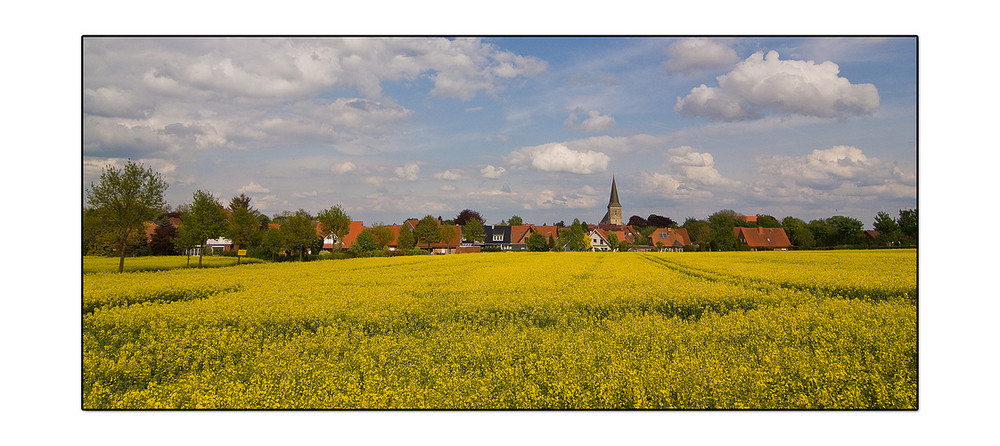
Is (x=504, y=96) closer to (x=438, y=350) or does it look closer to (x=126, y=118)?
(x=438, y=350)

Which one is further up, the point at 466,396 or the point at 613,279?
the point at 613,279

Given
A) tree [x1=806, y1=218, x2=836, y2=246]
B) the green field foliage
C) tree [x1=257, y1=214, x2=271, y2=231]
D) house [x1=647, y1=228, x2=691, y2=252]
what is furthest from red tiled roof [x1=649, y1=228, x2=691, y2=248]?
the green field foliage

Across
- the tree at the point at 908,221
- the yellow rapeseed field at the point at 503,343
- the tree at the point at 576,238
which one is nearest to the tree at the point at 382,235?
the yellow rapeseed field at the point at 503,343

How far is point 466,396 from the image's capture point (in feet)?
19.2

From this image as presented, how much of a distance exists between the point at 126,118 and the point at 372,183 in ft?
11.6

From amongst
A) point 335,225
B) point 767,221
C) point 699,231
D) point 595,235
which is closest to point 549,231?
point 595,235

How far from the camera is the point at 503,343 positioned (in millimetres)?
6887

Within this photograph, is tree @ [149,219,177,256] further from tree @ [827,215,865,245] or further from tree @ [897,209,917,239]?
tree @ [827,215,865,245]

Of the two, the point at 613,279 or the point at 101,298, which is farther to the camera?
the point at 613,279

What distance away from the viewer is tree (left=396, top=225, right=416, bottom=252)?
64.8 ft

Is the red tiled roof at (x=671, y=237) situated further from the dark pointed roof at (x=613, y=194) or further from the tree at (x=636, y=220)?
the dark pointed roof at (x=613, y=194)

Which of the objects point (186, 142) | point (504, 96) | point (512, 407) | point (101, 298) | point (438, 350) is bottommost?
point (512, 407)

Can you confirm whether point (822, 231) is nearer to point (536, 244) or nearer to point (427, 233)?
point (427, 233)

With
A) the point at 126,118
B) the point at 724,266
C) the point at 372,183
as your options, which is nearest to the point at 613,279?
the point at 724,266
